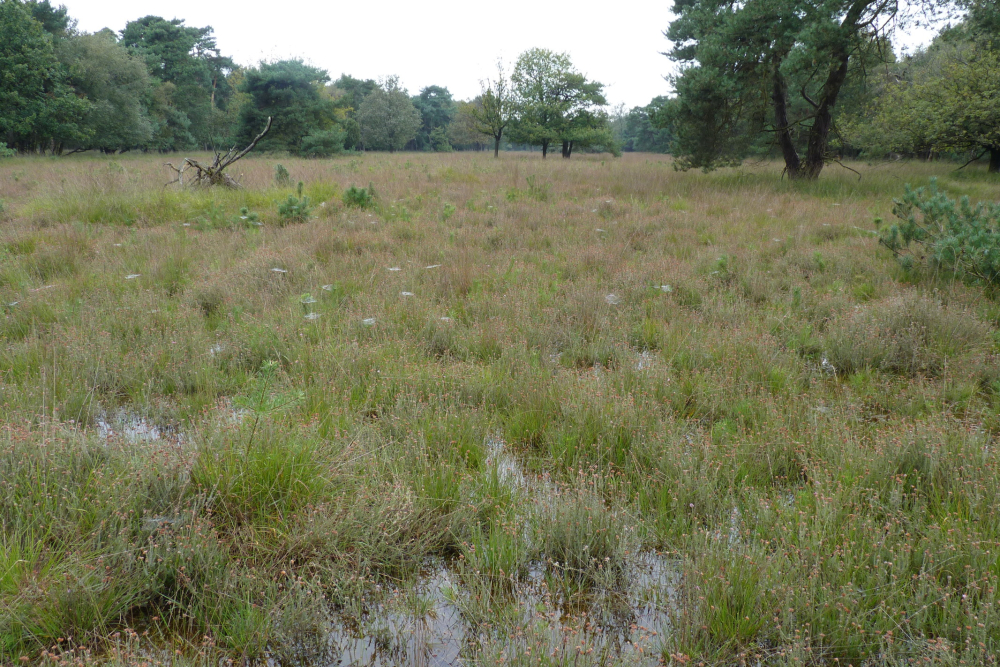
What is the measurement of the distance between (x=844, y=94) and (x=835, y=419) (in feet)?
63.1

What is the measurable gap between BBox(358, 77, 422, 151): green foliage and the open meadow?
161 feet

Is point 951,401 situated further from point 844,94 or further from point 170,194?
point 844,94

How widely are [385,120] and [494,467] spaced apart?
176 feet

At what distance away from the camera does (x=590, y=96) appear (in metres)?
40.6

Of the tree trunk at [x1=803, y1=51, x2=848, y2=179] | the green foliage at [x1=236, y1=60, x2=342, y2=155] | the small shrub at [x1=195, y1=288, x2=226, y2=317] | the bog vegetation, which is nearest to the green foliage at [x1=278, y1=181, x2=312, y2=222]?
the bog vegetation

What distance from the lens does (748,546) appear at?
2035 mm

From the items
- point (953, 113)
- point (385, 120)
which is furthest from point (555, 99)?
point (953, 113)

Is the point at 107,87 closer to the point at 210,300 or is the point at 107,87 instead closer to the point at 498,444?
the point at 210,300

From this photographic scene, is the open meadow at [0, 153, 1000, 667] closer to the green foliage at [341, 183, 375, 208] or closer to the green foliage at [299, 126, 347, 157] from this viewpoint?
the green foliage at [341, 183, 375, 208]

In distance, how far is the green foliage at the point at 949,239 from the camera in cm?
508

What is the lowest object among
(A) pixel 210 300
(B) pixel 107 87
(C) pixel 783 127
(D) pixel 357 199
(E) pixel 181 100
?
(A) pixel 210 300

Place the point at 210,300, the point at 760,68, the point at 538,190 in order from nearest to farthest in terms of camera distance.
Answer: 1. the point at 210,300
2. the point at 538,190
3. the point at 760,68

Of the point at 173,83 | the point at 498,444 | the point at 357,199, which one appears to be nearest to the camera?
the point at 498,444

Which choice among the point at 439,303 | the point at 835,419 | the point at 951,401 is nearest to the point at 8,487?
the point at 439,303
